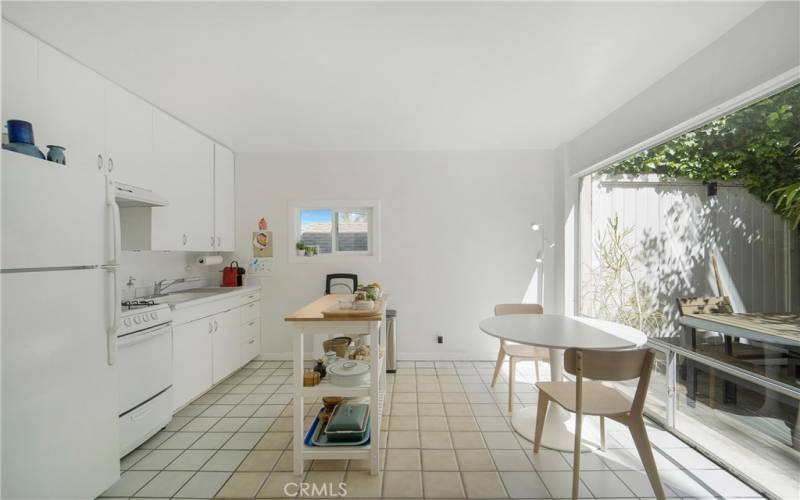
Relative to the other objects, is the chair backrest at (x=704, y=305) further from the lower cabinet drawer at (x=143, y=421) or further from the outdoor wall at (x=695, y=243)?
the lower cabinet drawer at (x=143, y=421)

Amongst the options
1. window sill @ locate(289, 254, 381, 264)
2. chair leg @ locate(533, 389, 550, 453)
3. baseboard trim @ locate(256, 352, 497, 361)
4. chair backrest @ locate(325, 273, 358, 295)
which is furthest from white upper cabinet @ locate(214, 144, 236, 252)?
chair leg @ locate(533, 389, 550, 453)

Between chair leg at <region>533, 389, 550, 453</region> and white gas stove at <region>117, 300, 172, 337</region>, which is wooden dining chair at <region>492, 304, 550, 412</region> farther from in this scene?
white gas stove at <region>117, 300, 172, 337</region>

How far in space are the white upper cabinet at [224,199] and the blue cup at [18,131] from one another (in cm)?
204

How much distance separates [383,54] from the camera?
2.14 meters

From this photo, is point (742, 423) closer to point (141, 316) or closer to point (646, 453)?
point (646, 453)

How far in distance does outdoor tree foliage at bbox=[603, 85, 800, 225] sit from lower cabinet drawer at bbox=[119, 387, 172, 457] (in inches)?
155

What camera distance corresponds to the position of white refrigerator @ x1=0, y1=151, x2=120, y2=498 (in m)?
1.43

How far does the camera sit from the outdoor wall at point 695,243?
1.78 meters

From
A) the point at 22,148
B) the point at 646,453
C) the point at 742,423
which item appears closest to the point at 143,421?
the point at 22,148

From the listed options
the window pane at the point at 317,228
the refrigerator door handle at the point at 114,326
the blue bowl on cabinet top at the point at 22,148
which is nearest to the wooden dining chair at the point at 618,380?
the refrigerator door handle at the point at 114,326

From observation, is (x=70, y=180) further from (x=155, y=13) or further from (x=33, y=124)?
(x=155, y=13)

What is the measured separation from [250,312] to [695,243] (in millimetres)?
4175

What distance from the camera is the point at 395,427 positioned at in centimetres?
257

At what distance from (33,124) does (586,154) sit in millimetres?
4343
